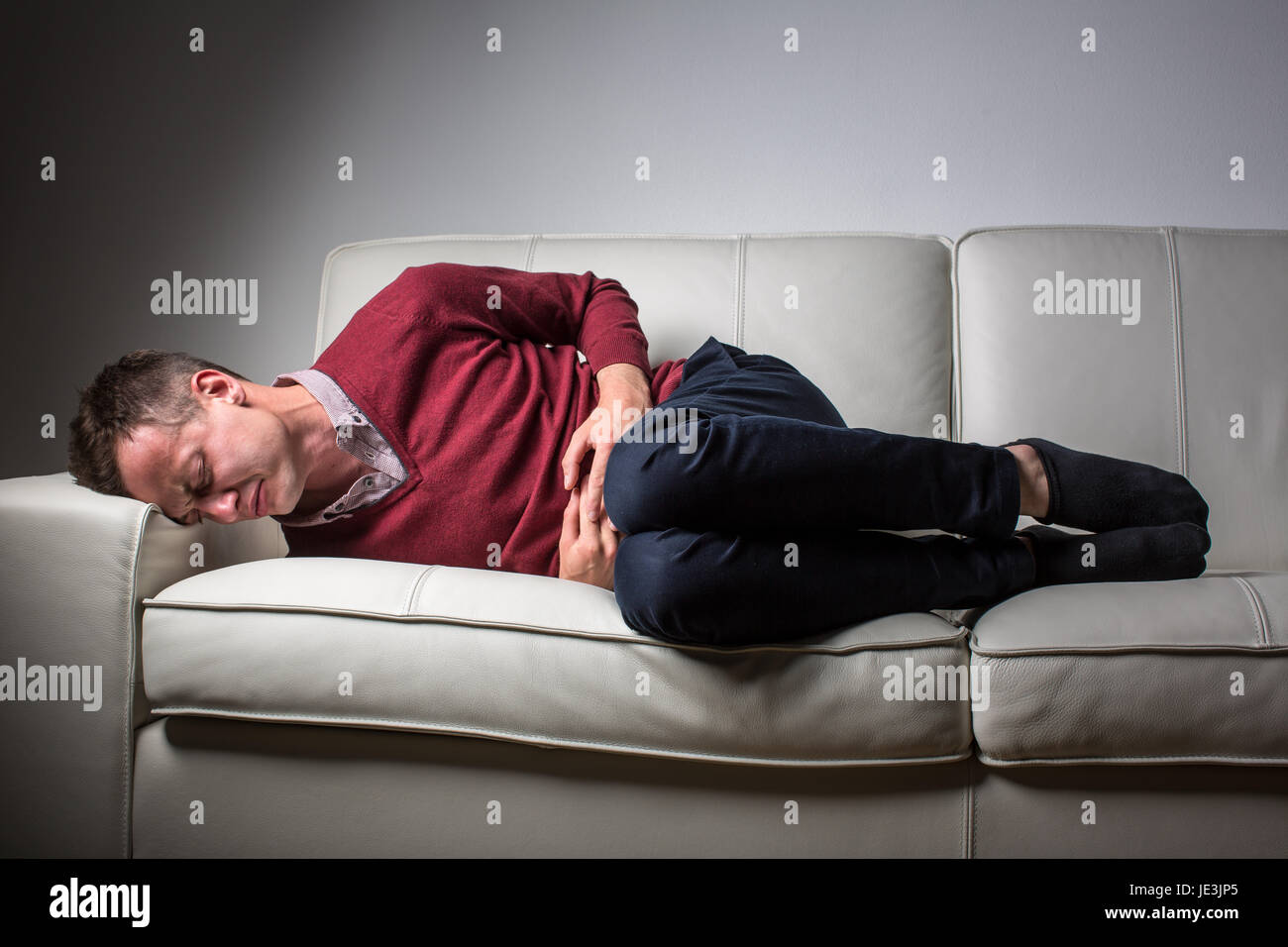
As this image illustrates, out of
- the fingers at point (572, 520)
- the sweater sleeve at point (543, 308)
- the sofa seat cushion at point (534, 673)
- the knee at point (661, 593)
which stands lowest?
the sofa seat cushion at point (534, 673)

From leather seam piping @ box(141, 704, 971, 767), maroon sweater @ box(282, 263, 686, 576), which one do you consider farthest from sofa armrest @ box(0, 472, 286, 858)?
maroon sweater @ box(282, 263, 686, 576)

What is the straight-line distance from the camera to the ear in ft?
3.64

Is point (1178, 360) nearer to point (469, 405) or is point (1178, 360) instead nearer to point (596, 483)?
point (596, 483)

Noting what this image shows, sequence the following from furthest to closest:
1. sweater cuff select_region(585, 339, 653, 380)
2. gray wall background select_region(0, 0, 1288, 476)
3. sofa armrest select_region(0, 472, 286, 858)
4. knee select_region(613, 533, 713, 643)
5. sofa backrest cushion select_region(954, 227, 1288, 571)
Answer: gray wall background select_region(0, 0, 1288, 476) → sofa backrest cushion select_region(954, 227, 1288, 571) → sweater cuff select_region(585, 339, 653, 380) → sofa armrest select_region(0, 472, 286, 858) → knee select_region(613, 533, 713, 643)

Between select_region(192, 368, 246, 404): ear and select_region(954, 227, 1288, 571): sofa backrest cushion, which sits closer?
select_region(192, 368, 246, 404): ear

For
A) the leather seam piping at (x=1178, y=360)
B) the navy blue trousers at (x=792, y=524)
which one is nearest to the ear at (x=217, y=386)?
the navy blue trousers at (x=792, y=524)

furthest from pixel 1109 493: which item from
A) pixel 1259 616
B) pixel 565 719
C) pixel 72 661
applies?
pixel 72 661

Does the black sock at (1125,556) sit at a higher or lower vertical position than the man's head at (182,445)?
lower

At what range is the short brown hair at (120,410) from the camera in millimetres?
Result: 1054

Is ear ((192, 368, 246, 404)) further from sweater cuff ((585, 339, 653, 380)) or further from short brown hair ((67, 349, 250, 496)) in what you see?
sweater cuff ((585, 339, 653, 380))

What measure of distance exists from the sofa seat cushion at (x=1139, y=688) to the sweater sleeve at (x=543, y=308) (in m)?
0.67

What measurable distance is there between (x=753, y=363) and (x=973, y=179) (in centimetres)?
92

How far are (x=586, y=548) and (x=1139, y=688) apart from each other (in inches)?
24.5

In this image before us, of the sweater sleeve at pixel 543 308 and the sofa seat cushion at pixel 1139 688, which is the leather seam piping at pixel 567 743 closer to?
the sofa seat cushion at pixel 1139 688
